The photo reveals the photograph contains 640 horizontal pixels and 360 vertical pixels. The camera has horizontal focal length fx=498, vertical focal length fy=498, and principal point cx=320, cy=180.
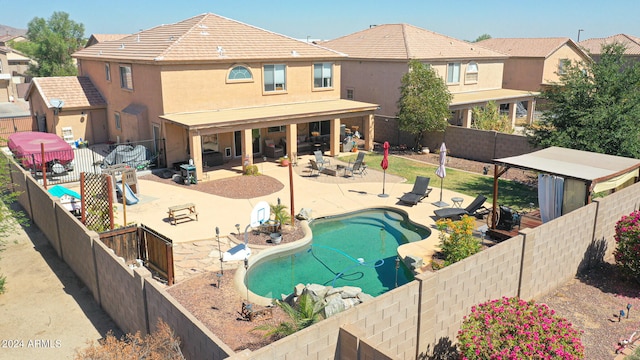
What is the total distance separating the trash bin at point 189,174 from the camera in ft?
77.5

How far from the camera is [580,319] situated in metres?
11.9

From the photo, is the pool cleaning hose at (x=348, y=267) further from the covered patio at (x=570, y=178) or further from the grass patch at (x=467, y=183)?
the grass patch at (x=467, y=183)

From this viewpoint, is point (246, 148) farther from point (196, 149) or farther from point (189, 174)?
point (189, 174)

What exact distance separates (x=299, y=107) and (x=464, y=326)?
72.6 feet

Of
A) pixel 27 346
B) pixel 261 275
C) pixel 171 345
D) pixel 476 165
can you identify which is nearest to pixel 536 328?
pixel 171 345

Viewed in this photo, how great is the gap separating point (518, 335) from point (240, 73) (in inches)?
889

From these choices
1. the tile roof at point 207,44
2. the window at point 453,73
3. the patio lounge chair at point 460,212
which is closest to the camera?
the patio lounge chair at point 460,212

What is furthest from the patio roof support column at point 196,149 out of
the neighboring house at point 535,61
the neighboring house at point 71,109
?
the neighboring house at point 535,61

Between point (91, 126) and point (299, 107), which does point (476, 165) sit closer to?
point (299, 107)

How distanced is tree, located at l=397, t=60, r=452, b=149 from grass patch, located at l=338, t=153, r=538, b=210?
244cm

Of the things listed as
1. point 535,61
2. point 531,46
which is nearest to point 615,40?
point 531,46

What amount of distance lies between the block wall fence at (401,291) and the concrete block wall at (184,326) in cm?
2

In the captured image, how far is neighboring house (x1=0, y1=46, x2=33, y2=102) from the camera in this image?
58.8 metres

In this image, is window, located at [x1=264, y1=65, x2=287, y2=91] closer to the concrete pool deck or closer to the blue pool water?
the concrete pool deck
